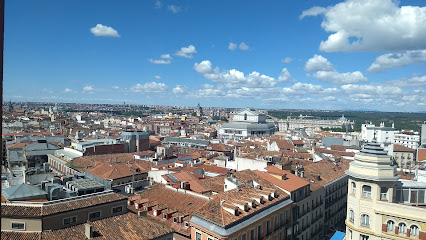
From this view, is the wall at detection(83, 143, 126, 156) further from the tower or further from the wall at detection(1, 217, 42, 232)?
the tower

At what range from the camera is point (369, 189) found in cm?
2506

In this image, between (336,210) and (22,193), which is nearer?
(22,193)

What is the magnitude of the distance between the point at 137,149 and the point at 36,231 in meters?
64.8

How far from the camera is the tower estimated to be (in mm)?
24469

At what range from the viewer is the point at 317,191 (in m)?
39.7

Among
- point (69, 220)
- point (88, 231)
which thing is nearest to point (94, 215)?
point (69, 220)

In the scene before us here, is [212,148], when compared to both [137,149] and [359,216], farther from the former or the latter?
[359,216]

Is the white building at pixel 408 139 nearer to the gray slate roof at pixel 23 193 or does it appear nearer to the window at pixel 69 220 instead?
the window at pixel 69 220

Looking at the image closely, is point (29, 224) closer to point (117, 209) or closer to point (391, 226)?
point (117, 209)

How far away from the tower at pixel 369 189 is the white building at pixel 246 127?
116 m

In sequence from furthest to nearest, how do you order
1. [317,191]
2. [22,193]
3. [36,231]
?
[317,191], [22,193], [36,231]

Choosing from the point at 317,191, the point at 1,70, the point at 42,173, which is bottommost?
the point at 317,191

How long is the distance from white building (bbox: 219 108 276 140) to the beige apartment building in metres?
116

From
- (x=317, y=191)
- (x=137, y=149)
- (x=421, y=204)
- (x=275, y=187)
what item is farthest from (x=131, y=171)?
(x=137, y=149)
